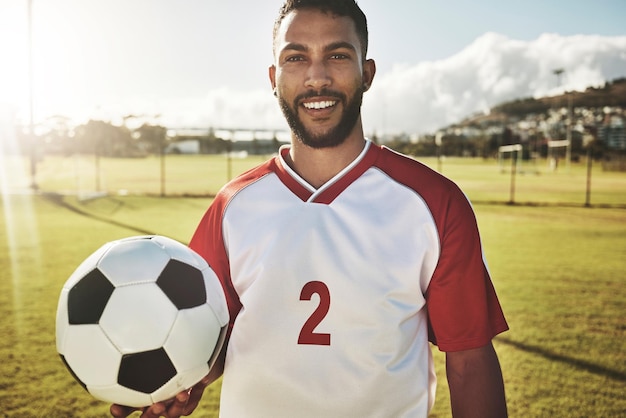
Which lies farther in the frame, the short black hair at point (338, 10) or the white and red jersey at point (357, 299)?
the short black hair at point (338, 10)

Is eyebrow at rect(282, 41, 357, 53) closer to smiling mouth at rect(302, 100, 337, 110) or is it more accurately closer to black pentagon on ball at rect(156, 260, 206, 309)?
smiling mouth at rect(302, 100, 337, 110)

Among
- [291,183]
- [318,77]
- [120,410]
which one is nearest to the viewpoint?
[120,410]

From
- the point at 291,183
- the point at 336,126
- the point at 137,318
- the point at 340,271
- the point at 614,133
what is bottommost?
the point at 137,318

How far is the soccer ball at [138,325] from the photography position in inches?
64.8

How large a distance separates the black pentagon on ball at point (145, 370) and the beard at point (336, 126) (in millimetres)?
981

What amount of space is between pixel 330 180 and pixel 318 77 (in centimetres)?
40

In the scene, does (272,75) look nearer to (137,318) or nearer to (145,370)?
(137,318)

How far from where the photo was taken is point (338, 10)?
78.4 inches

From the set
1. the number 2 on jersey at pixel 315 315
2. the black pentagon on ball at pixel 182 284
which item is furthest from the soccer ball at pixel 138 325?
the number 2 on jersey at pixel 315 315

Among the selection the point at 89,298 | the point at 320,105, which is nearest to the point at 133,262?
the point at 89,298

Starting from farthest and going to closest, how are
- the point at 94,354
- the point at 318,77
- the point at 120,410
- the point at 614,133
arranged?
the point at 614,133
the point at 318,77
the point at 120,410
the point at 94,354

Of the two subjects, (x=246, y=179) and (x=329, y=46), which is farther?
(x=246, y=179)

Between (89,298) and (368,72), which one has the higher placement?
(368,72)

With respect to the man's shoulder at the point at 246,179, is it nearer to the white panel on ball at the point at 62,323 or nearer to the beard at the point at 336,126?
the beard at the point at 336,126
